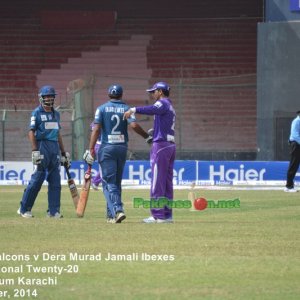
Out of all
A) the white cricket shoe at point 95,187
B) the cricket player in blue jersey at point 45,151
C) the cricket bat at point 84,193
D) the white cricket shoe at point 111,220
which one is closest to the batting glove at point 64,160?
the cricket player in blue jersey at point 45,151

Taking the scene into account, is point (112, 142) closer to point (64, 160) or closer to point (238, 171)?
point (64, 160)

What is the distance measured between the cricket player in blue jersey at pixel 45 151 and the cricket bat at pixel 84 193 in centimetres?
36

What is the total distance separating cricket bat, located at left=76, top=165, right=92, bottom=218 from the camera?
16.7 metres

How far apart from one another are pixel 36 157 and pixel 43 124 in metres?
0.59

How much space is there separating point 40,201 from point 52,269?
473 inches

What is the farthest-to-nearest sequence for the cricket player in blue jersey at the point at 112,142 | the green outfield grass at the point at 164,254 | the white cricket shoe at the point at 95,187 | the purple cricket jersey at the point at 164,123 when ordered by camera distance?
the white cricket shoe at the point at 95,187
the cricket player in blue jersey at the point at 112,142
the purple cricket jersey at the point at 164,123
the green outfield grass at the point at 164,254

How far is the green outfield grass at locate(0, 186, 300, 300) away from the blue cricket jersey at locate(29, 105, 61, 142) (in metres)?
1.33

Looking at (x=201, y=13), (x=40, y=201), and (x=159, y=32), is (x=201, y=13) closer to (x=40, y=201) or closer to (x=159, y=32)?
(x=159, y=32)

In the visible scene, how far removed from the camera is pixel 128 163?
31.5 meters

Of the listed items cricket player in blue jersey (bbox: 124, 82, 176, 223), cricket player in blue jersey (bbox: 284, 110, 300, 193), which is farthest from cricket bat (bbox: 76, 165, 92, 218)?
cricket player in blue jersey (bbox: 284, 110, 300, 193)

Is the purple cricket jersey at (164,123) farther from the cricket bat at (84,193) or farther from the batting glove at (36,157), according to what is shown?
the batting glove at (36,157)

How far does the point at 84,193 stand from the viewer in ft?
54.8

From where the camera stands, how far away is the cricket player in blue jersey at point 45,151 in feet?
54.8

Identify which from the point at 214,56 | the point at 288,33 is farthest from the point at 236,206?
the point at 214,56
